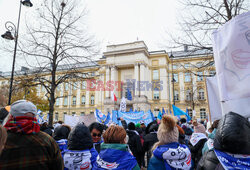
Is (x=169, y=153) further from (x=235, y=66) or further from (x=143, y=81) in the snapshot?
(x=143, y=81)

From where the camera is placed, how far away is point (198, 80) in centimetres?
3903

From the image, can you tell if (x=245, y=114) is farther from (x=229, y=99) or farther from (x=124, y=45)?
(x=124, y=45)

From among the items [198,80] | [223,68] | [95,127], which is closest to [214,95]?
[223,68]

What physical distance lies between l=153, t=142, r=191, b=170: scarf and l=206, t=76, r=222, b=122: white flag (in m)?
1.15

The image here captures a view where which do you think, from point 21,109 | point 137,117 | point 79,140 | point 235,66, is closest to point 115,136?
point 79,140

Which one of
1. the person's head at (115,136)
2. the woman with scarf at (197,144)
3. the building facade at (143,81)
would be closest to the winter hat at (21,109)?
the person's head at (115,136)

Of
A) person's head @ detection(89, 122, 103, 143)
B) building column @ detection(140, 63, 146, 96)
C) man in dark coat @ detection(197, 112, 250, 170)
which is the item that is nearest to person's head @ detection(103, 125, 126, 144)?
man in dark coat @ detection(197, 112, 250, 170)

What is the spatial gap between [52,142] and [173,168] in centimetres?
161

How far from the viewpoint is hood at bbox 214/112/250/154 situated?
56.7 inches

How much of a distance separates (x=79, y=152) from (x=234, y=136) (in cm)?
225

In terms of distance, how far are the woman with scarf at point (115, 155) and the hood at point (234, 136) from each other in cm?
123

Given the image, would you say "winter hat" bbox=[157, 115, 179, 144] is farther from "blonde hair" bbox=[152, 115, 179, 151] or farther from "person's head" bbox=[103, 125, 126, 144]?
"person's head" bbox=[103, 125, 126, 144]

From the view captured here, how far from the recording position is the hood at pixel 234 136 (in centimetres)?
144

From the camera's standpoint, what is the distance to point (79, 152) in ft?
9.51
